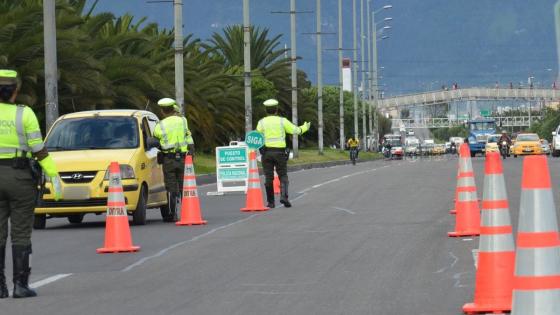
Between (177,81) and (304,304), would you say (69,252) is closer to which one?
(304,304)

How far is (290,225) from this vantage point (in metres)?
19.2

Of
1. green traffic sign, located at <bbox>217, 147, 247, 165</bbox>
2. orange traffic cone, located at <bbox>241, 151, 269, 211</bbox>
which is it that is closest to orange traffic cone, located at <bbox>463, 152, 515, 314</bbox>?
orange traffic cone, located at <bbox>241, 151, 269, 211</bbox>

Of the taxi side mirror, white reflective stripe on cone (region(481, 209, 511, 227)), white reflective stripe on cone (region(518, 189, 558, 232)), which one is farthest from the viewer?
the taxi side mirror

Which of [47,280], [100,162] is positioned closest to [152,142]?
[100,162]

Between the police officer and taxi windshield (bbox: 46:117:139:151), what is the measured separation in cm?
896

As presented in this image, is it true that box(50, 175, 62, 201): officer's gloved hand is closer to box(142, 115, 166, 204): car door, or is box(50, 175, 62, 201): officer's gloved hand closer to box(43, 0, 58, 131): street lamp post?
box(142, 115, 166, 204): car door

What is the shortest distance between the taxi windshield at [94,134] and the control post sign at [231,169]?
10.1 m

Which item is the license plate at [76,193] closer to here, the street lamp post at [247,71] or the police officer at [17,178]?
the police officer at [17,178]

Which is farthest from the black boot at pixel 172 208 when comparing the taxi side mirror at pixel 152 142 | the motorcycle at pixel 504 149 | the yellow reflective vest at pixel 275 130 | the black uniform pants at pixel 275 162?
the motorcycle at pixel 504 149

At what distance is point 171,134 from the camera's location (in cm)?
2075

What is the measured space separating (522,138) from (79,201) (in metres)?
61.7

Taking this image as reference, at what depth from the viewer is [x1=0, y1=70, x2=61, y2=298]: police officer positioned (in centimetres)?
1149

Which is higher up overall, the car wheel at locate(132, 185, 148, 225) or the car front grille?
the car front grille

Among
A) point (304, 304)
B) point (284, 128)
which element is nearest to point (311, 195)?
point (284, 128)
